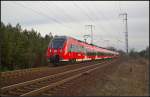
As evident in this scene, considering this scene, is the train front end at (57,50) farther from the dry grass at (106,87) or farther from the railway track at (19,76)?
the dry grass at (106,87)

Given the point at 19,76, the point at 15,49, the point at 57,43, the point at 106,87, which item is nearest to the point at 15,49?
the point at 15,49

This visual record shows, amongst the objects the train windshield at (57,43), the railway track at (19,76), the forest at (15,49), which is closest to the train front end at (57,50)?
the train windshield at (57,43)

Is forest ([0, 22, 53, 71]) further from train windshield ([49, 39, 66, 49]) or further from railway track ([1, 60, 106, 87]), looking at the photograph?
railway track ([1, 60, 106, 87])

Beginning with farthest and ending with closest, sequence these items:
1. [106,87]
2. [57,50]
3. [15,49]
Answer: [15,49]
[57,50]
[106,87]

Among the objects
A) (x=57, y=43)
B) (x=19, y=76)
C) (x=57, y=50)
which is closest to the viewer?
(x=19, y=76)

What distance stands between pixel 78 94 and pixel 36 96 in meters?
1.72

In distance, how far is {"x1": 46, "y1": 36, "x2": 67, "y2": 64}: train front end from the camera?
31.1 metres

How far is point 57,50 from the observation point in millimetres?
31312

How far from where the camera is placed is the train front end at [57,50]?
31.1 meters

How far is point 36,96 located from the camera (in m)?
10.8

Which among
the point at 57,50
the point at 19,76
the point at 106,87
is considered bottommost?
the point at 106,87

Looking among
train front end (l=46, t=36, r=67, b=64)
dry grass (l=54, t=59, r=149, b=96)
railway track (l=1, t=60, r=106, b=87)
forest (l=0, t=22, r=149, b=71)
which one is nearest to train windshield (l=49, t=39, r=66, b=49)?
train front end (l=46, t=36, r=67, b=64)

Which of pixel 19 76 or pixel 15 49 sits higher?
pixel 15 49

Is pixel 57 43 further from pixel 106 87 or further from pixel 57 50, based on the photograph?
pixel 106 87
